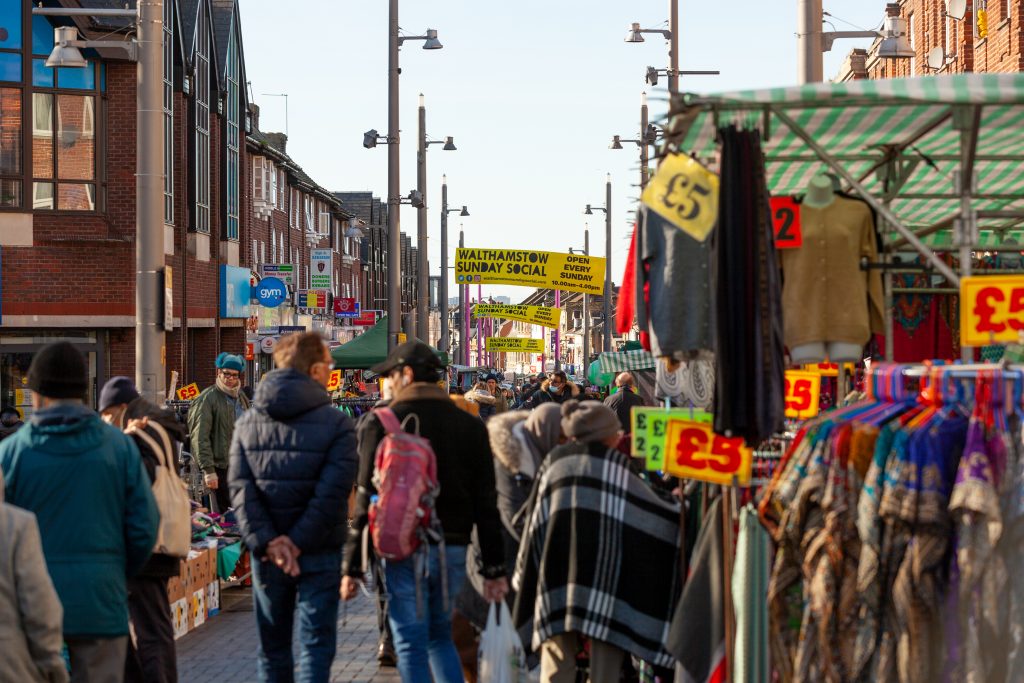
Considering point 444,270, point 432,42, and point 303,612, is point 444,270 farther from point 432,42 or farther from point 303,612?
point 303,612

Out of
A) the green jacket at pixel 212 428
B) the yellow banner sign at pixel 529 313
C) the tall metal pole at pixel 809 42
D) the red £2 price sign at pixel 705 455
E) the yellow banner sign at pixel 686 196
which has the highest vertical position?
the tall metal pole at pixel 809 42

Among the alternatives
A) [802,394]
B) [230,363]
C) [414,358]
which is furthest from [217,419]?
[414,358]

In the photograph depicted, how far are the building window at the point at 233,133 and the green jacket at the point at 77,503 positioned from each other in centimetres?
3054

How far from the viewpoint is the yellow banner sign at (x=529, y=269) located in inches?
1212

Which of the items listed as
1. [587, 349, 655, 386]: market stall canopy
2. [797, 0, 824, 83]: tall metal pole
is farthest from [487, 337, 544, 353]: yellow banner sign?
[797, 0, 824, 83]: tall metal pole

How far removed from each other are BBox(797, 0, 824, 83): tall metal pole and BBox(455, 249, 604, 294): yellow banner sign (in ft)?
60.6

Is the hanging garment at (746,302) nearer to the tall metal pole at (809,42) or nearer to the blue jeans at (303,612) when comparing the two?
the blue jeans at (303,612)

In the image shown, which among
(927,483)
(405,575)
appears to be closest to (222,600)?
(405,575)

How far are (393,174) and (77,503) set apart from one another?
A: 65.6 feet

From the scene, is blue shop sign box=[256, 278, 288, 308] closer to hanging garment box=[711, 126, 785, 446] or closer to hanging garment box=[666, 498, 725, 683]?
hanging garment box=[666, 498, 725, 683]

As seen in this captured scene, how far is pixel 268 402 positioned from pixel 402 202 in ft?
66.5

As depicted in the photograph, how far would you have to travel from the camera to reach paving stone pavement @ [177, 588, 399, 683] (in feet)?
30.2

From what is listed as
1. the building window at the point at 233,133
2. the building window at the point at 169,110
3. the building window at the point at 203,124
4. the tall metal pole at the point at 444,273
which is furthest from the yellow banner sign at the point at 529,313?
the building window at the point at 169,110

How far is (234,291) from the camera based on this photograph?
120 ft
